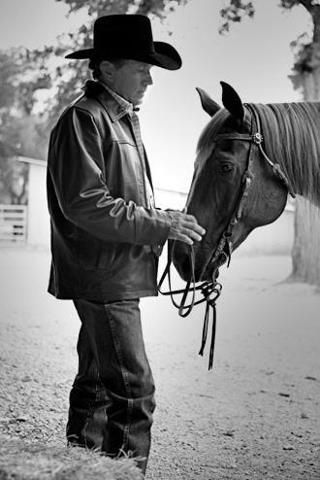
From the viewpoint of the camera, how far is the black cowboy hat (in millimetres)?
1729

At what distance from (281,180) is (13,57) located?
6.73ft

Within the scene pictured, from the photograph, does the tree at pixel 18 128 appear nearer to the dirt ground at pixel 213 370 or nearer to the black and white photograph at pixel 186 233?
the black and white photograph at pixel 186 233

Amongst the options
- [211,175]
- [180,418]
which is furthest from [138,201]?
[180,418]

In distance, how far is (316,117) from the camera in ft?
5.89

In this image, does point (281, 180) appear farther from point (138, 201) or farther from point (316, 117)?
point (138, 201)

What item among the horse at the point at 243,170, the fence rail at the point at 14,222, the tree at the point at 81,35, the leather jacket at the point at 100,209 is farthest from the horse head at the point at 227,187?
the fence rail at the point at 14,222

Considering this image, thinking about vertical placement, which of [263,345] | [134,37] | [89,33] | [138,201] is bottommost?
[263,345]

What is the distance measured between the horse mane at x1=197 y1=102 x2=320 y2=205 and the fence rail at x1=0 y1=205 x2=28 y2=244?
183 centimetres

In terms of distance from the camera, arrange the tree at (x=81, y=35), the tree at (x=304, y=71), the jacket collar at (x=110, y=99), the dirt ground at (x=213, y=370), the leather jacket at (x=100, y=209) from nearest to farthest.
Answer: the leather jacket at (x=100, y=209), the jacket collar at (x=110, y=99), the dirt ground at (x=213, y=370), the tree at (x=304, y=71), the tree at (x=81, y=35)

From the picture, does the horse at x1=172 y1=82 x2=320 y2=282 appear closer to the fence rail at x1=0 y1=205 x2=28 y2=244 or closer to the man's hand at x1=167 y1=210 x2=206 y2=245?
the man's hand at x1=167 y1=210 x2=206 y2=245

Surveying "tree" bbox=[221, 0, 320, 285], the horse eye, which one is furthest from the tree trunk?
the horse eye

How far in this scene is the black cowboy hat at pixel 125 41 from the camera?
68.1 inches

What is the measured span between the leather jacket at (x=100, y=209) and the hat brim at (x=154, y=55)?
93 mm

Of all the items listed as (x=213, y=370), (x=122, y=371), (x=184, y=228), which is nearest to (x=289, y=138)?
(x=184, y=228)
